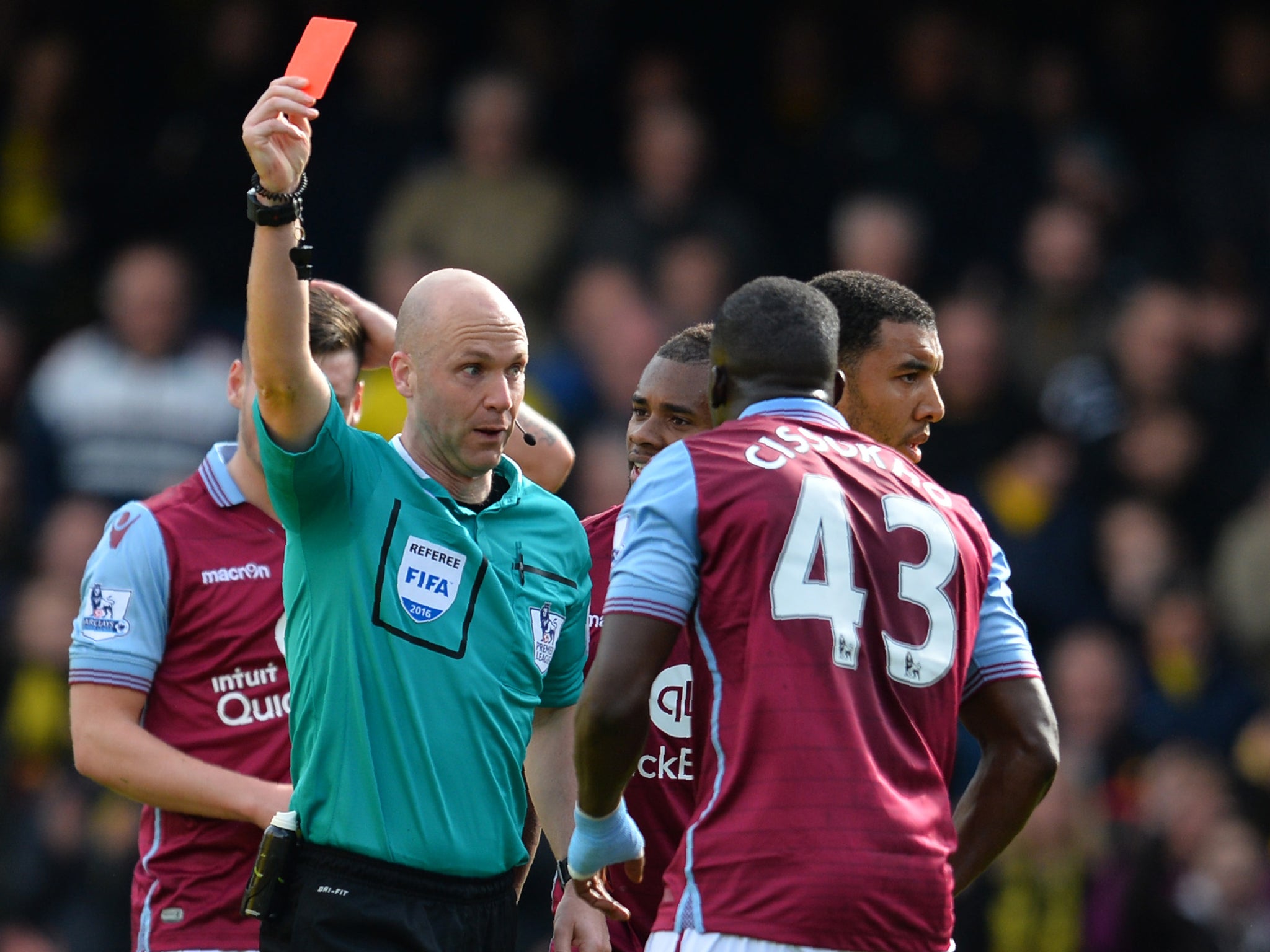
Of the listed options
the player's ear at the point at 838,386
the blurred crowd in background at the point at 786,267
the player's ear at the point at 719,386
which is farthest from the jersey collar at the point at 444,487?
the blurred crowd in background at the point at 786,267

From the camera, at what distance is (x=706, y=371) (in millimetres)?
4980

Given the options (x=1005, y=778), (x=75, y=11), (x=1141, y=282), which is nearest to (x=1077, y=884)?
(x=1141, y=282)

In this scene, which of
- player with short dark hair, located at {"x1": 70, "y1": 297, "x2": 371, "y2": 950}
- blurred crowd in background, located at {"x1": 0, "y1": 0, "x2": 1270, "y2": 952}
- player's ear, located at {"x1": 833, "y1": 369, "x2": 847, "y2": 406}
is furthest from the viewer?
blurred crowd in background, located at {"x1": 0, "y1": 0, "x2": 1270, "y2": 952}

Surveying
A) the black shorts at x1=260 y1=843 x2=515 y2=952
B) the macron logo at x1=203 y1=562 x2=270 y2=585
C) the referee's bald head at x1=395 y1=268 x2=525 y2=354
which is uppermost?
the referee's bald head at x1=395 y1=268 x2=525 y2=354

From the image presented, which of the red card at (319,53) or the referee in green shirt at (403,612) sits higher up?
the red card at (319,53)

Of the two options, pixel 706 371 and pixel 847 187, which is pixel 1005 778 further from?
pixel 847 187

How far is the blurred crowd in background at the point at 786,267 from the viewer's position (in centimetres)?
860

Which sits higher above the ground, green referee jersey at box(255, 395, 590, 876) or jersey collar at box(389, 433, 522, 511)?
jersey collar at box(389, 433, 522, 511)

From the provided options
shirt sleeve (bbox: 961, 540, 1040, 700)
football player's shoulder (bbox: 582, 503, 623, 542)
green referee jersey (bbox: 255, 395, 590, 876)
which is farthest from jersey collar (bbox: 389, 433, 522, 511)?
shirt sleeve (bbox: 961, 540, 1040, 700)

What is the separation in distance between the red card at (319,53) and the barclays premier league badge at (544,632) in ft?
4.28

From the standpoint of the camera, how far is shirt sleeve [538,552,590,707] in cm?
447

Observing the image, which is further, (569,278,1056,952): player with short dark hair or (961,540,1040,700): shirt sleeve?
(961,540,1040,700): shirt sleeve

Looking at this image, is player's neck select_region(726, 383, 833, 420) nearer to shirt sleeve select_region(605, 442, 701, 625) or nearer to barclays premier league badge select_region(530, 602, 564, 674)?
shirt sleeve select_region(605, 442, 701, 625)

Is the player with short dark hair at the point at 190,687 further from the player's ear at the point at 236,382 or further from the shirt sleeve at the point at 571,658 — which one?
the shirt sleeve at the point at 571,658
